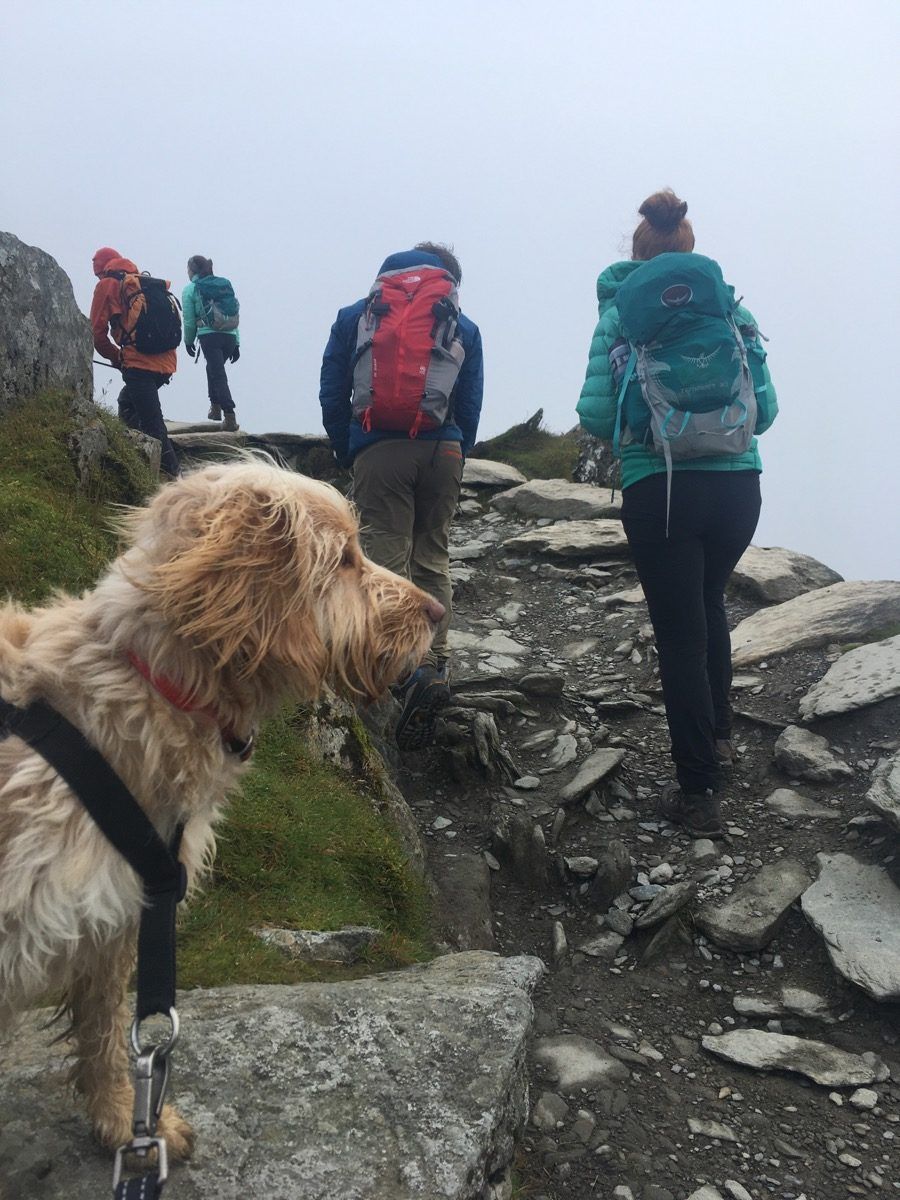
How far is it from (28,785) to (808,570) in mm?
12154

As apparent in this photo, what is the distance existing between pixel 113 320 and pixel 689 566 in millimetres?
10291

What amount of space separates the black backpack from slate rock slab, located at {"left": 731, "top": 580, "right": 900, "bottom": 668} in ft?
30.5

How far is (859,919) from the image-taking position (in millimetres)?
5488

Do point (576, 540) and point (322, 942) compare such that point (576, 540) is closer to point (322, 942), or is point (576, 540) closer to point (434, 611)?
point (322, 942)

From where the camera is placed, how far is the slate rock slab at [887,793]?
575cm

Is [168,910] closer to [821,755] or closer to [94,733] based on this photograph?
[94,733]

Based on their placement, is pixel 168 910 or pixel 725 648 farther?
pixel 725 648

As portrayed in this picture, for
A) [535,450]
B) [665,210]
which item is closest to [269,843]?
[665,210]

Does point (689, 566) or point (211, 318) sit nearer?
point (689, 566)

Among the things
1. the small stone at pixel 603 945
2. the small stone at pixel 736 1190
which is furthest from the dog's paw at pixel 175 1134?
the small stone at pixel 603 945

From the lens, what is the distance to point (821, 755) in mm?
7340

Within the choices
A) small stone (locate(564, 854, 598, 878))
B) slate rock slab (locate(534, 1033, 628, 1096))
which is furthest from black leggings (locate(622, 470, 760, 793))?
slate rock slab (locate(534, 1033, 628, 1096))

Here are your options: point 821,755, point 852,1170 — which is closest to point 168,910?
point 852,1170

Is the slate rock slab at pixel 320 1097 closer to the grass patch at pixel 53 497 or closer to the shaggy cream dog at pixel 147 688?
the shaggy cream dog at pixel 147 688
